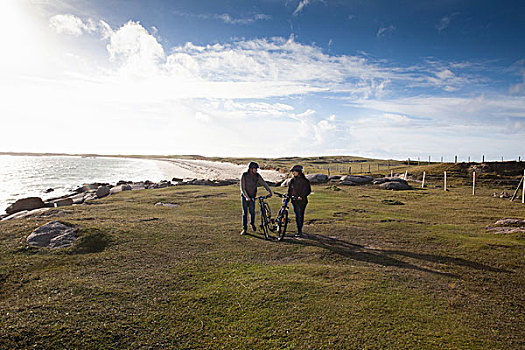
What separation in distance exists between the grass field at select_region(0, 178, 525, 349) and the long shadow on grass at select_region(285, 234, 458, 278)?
0.15 feet

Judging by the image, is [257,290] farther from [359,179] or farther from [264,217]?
[359,179]

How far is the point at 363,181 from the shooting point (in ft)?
127

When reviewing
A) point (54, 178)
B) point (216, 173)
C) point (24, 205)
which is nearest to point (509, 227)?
point (24, 205)

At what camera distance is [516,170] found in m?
41.3

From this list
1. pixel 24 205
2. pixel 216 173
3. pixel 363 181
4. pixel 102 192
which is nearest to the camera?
pixel 24 205

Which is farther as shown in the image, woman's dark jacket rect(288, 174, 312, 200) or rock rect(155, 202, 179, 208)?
rock rect(155, 202, 179, 208)

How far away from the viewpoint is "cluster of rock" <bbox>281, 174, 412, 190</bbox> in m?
33.7

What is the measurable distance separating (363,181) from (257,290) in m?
35.0

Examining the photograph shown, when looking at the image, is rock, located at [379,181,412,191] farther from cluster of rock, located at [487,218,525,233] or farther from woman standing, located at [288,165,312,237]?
woman standing, located at [288,165,312,237]

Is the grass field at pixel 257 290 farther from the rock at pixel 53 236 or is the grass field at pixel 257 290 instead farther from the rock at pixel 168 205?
the rock at pixel 168 205

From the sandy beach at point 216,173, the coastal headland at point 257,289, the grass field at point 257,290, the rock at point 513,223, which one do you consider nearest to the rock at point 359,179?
the sandy beach at point 216,173

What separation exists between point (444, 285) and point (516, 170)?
46.3 metres

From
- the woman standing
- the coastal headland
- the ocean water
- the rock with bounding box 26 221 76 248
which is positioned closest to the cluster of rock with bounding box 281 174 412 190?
the coastal headland

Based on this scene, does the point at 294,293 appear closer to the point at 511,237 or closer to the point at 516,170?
the point at 511,237
